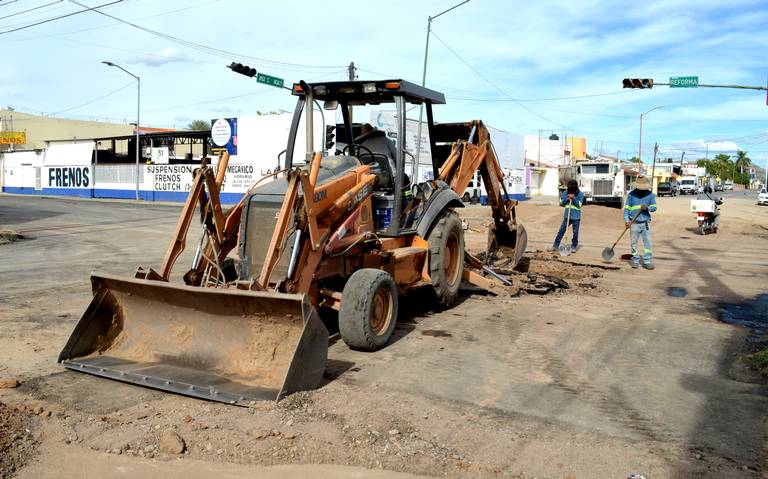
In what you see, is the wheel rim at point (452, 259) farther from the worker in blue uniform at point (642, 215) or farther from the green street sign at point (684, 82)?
the green street sign at point (684, 82)

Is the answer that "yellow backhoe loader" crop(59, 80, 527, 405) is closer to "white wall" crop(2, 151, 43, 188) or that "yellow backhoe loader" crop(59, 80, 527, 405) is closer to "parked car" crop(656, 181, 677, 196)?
"white wall" crop(2, 151, 43, 188)

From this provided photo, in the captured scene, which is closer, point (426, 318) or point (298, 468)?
point (298, 468)

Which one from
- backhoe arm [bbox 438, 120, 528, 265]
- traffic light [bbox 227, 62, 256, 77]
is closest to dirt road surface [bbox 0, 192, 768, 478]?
backhoe arm [bbox 438, 120, 528, 265]

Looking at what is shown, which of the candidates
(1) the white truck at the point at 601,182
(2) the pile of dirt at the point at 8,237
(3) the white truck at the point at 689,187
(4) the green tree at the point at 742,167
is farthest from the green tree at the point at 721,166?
(2) the pile of dirt at the point at 8,237

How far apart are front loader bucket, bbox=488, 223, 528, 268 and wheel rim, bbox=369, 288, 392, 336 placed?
5.11m

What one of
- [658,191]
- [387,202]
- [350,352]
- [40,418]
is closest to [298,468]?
[40,418]

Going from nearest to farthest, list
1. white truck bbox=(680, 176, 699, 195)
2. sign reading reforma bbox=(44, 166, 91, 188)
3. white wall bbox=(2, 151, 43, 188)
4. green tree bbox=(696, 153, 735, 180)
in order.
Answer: sign reading reforma bbox=(44, 166, 91, 188), white wall bbox=(2, 151, 43, 188), white truck bbox=(680, 176, 699, 195), green tree bbox=(696, 153, 735, 180)

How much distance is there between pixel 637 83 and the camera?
2452cm

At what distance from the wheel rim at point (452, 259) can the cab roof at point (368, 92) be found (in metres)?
1.90

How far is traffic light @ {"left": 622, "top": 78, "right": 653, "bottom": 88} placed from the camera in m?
→ 24.4

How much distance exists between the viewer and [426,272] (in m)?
7.77

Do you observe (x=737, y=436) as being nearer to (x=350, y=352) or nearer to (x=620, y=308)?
(x=350, y=352)

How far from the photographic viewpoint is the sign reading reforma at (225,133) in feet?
123

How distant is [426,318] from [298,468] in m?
4.25
